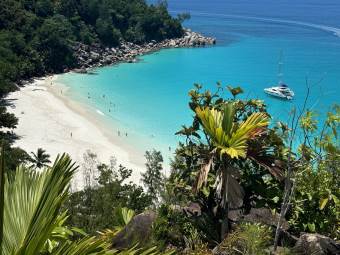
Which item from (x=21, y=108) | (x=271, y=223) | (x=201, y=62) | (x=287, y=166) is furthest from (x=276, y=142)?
(x=201, y=62)

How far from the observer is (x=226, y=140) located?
24.6ft

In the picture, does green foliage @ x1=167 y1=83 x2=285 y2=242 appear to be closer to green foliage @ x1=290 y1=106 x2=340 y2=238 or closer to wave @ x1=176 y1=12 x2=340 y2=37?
green foliage @ x1=290 y1=106 x2=340 y2=238

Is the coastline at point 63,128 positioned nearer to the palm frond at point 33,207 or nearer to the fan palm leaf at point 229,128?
the fan palm leaf at point 229,128

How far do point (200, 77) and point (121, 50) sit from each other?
908 inches

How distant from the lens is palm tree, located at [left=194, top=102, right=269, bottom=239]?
7.48 m

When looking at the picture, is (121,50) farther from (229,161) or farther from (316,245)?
(316,245)

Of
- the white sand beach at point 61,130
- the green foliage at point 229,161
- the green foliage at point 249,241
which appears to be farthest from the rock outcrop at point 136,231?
the white sand beach at point 61,130

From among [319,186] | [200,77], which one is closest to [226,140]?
[319,186]

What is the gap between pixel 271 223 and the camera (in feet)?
27.9

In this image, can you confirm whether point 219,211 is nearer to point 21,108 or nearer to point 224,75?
point 21,108

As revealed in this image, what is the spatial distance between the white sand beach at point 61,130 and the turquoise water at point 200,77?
86.4 inches

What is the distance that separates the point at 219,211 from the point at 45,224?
5.73 meters

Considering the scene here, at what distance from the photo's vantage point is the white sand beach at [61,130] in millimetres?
36312

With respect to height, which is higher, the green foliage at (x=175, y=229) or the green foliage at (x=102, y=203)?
the green foliage at (x=175, y=229)
